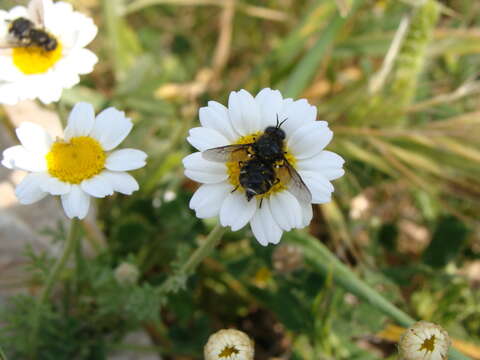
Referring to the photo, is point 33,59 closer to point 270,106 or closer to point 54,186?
point 54,186

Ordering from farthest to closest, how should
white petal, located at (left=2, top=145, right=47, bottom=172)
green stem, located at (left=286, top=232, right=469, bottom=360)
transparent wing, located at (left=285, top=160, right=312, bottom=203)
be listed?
green stem, located at (left=286, top=232, right=469, bottom=360) < white petal, located at (left=2, top=145, right=47, bottom=172) < transparent wing, located at (left=285, top=160, right=312, bottom=203)

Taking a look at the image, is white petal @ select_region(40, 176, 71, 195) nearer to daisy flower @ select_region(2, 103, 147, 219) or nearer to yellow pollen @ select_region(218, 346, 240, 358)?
daisy flower @ select_region(2, 103, 147, 219)

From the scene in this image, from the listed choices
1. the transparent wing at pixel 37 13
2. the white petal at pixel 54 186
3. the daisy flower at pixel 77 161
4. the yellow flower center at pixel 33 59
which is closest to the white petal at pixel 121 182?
the daisy flower at pixel 77 161

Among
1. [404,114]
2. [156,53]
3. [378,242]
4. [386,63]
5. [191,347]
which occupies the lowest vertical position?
[191,347]

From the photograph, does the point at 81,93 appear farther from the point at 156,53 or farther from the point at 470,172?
the point at 470,172

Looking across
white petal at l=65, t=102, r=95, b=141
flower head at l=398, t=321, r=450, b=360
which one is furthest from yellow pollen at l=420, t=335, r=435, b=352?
white petal at l=65, t=102, r=95, b=141

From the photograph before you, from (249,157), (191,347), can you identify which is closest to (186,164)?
(249,157)
